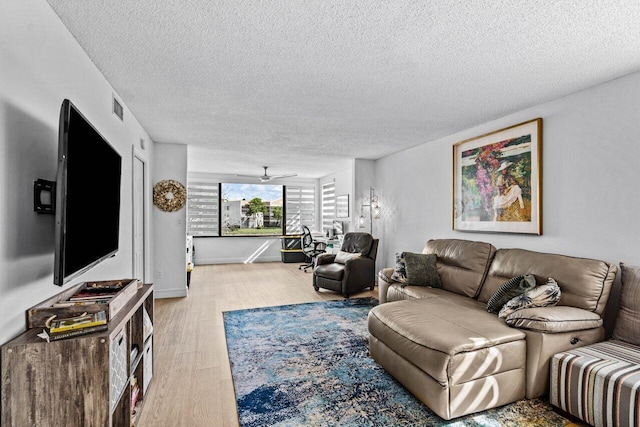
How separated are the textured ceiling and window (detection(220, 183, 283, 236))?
192 inches

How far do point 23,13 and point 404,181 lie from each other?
4793 millimetres

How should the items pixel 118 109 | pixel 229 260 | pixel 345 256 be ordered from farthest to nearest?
1. pixel 229 260
2. pixel 345 256
3. pixel 118 109

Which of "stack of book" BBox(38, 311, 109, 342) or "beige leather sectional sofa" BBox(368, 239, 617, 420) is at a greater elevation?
"stack of book" BBox(38, 311, 109, 342)

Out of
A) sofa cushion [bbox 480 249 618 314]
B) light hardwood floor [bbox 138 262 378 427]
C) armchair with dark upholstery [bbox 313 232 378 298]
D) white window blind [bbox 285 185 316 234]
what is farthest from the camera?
white window blind [bbox 285 185 316 234]

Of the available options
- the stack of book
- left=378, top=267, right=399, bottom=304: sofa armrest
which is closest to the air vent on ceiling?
the stack of book

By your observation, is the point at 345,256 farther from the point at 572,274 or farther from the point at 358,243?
the point at 572,274

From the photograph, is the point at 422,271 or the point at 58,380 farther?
the point at 422,271

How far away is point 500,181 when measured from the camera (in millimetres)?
3574

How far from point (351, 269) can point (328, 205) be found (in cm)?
393

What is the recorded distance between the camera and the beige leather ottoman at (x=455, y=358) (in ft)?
6.68

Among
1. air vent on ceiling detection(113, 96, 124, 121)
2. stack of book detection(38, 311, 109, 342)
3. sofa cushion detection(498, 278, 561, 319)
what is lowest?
sofa cushion detection(498, 278, 561, 319)

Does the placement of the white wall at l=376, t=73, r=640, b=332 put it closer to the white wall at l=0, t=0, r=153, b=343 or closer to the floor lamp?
the floor lamp

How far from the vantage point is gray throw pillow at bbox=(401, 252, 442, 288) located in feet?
12.1

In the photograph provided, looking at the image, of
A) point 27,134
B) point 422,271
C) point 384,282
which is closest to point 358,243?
point 384,282
